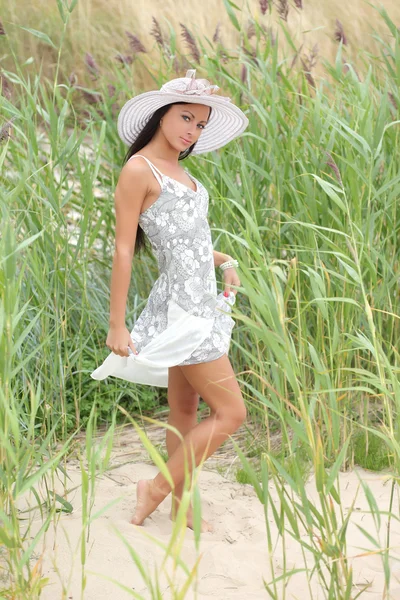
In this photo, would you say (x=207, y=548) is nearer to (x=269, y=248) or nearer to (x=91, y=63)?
(x=269, y=248)

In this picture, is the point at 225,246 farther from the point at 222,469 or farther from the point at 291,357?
the point at 291,357

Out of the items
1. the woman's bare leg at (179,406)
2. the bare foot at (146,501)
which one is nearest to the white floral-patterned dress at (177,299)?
the woman's bare leg at (179,406)

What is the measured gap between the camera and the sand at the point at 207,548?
85.4 inches

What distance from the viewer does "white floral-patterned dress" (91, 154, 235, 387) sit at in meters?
2.37

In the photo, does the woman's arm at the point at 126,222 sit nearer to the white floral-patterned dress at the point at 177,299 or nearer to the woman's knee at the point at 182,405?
the white floral-patterned dress at the point at 177,299

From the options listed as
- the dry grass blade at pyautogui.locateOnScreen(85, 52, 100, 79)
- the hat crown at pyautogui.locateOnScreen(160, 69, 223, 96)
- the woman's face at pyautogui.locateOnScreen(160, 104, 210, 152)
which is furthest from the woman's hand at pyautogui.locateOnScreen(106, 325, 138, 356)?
the dry grass blade at pyautogui.locateOnScreen(85, 52, 100, 79)

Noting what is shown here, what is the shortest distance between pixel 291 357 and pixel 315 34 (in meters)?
5.68

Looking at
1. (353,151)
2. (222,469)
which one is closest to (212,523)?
(222,469)

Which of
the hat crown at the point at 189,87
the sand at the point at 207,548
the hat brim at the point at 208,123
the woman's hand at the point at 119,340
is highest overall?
the hat crown at the point at 189,87

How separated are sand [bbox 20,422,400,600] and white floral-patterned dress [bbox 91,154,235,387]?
38 centimetres

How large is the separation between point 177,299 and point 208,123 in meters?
0.58

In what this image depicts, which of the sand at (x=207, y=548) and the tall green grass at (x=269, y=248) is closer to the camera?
the sand at (x=207, y=548)

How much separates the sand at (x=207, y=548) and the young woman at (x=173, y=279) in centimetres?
10

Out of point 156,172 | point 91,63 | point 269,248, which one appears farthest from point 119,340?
point 91,63
